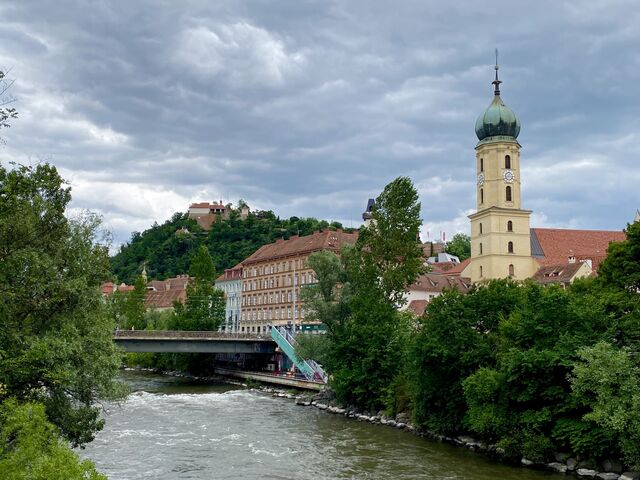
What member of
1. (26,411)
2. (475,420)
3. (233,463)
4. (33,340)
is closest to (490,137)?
(475,420)

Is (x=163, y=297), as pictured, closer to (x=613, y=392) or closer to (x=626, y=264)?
(x=626, y=264)

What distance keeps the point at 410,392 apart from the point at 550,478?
12.5 meters

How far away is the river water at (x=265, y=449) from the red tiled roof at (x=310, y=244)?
41309 millimetres

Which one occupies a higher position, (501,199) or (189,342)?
(501,199)

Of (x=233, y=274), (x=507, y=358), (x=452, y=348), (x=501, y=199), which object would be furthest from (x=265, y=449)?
(x=233, y=274)

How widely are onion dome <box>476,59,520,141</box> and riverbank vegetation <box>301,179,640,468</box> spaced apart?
37.8m

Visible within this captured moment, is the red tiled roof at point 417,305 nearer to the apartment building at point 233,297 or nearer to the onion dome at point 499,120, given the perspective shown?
the onion dome at point 499,120

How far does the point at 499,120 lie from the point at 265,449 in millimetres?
59126

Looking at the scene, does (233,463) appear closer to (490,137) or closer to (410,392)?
(410,392)

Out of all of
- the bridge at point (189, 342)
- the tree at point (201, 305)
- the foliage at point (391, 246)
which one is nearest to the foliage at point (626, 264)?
the foliage at point (391, 246)

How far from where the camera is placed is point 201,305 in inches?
3187

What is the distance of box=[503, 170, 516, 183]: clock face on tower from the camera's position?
3162 inches

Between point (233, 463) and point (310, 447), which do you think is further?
point (310, 447)

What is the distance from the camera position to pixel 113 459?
29125 mm
